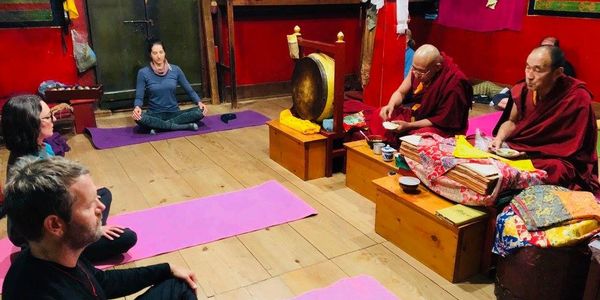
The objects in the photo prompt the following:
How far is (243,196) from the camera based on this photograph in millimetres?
3256

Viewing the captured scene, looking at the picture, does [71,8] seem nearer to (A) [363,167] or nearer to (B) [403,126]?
(A) [363,167]

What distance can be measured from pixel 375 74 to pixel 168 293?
3.29m

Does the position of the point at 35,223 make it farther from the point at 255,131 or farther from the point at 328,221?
the point at 255,131

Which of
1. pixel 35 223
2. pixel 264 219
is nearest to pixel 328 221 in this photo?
pixel 264 219

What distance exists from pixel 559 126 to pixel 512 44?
3.97m

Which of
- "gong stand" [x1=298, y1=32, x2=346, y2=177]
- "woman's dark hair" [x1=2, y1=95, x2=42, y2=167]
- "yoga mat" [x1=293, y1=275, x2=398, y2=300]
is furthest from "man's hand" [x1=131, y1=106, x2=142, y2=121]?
"yoga mat" [x1=293, y1=275, x2=398, y2=300]

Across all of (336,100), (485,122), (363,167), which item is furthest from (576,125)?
(485,122)

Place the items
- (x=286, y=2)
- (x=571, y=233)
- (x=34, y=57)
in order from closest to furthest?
(x=571, y=233)
(x=34, y=57)
(x=286, y=2)

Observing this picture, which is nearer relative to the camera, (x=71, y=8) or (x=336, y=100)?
(x=336, y=100)

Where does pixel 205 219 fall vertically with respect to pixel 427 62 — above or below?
below

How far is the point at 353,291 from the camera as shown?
2.26 meters

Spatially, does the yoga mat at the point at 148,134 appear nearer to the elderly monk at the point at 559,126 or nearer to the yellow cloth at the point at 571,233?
the elderly monk at the point at 559,126

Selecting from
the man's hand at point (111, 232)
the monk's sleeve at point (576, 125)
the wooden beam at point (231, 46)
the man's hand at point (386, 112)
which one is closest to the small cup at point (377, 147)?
the man's hand at point (386, 112)

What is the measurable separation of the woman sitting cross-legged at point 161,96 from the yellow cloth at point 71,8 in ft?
2.68
